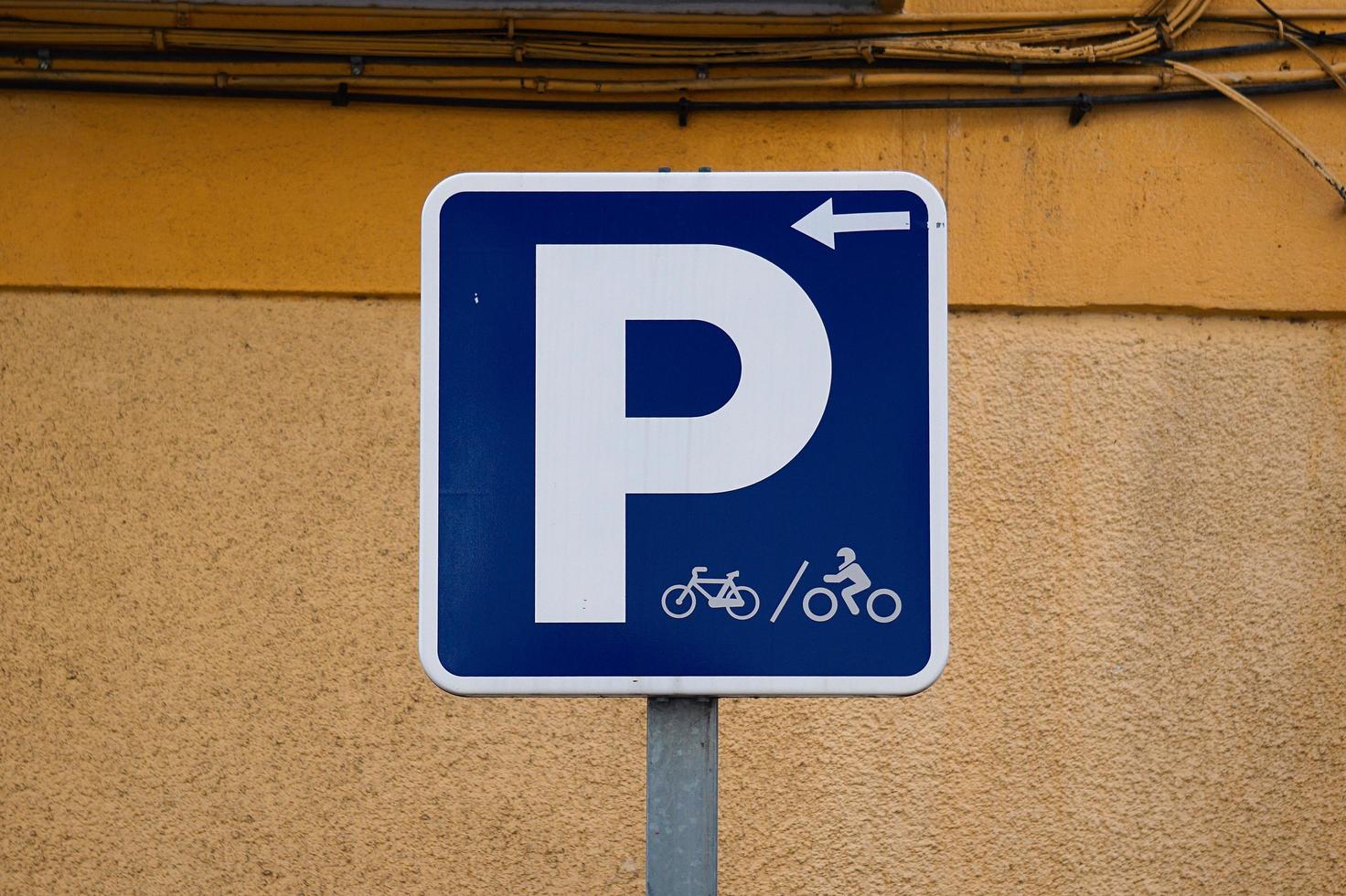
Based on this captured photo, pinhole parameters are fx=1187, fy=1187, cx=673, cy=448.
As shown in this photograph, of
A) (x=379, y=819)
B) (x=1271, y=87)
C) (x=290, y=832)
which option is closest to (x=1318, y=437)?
(x=1271, y=87)

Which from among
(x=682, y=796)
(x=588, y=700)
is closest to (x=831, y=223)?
(x=682, y=796)

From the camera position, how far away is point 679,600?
1.31 meters

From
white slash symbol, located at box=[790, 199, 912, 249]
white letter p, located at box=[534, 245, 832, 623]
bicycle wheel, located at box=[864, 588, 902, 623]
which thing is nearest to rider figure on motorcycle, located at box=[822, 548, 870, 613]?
bicycle wheel, located at box=[864, 588, 902, 623]

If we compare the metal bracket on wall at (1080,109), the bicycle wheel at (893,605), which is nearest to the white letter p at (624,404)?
the bicycle wheel at (893,605)

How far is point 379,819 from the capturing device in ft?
9.87

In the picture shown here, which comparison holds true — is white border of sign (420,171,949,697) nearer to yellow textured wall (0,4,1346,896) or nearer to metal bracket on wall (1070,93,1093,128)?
yellow textured wall (0,4,1346,896)

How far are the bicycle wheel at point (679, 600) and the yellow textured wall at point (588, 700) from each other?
1.76m

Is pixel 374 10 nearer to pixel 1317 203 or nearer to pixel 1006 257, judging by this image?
pixel 1006 257

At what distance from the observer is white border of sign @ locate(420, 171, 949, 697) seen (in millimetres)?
1313

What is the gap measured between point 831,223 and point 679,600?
0.46 metres

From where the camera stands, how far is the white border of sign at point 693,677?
51.7 inches

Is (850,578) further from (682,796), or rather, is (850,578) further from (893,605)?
(682,796)

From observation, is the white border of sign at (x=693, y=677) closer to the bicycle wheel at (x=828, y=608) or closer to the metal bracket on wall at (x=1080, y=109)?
the bicycle wheel at (x=828, y=608)

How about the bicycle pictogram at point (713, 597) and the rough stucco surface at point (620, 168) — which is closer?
the bicycle pictogram at point (713, 597)
